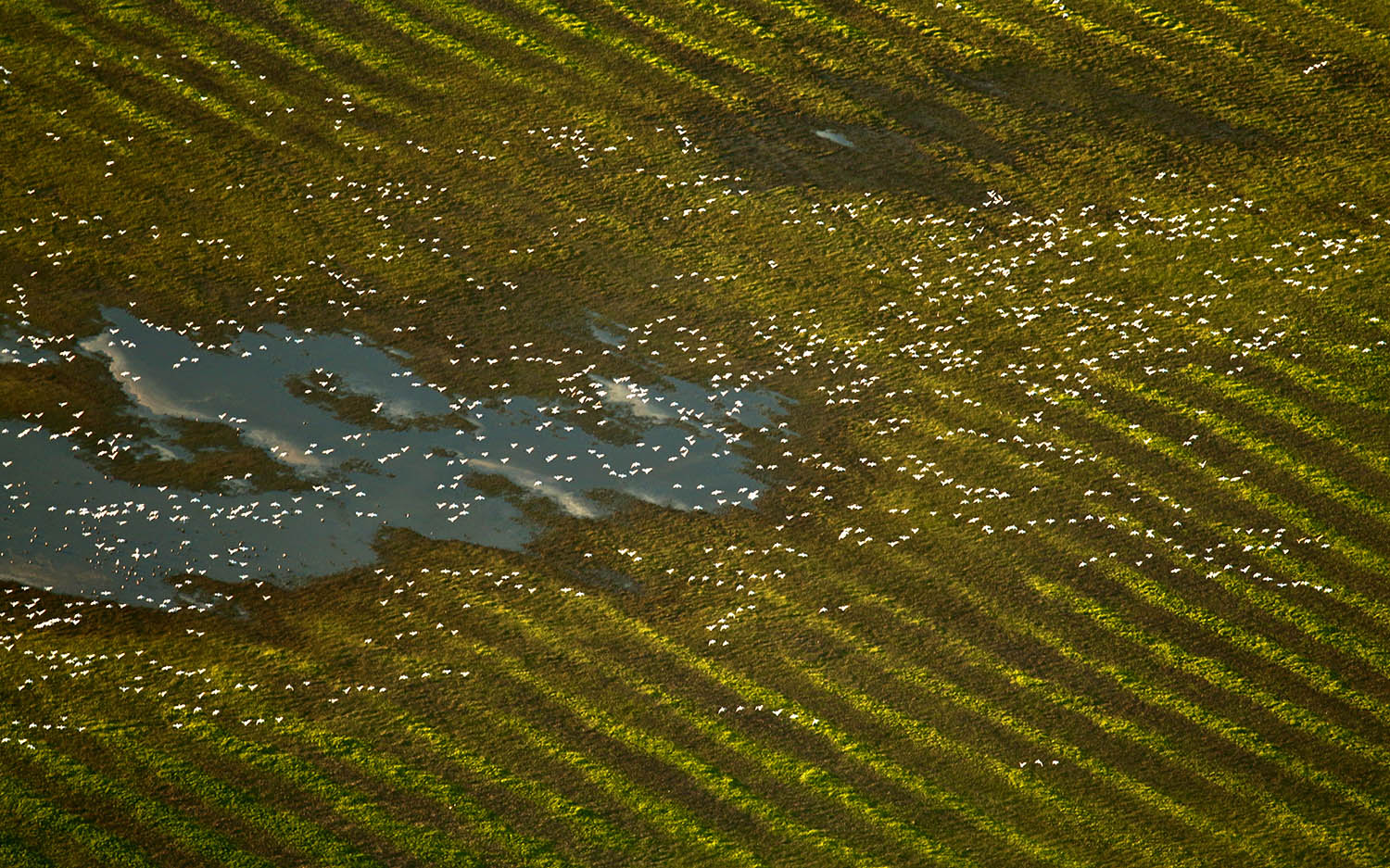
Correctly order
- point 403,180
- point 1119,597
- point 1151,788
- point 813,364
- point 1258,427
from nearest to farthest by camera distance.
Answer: point 1151,788 < point 1119,597 < point 1258,427 < point 813,364 < point 403,180

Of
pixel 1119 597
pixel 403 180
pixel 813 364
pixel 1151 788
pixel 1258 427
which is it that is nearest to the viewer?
pixel 1151 788

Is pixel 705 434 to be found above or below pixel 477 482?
above

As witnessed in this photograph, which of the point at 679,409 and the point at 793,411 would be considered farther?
the point at 679,409

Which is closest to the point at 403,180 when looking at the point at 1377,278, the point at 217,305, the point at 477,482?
the point at 217,305

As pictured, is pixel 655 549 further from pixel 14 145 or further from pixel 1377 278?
pixel 14 145

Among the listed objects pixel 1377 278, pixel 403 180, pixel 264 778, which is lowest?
pixel 264 778

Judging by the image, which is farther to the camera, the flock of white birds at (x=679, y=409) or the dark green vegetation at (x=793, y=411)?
the flock of white birds at (x=679, y=409)

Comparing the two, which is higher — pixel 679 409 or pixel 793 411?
pixel 793 411

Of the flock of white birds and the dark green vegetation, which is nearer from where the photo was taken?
the dark green vegetation
